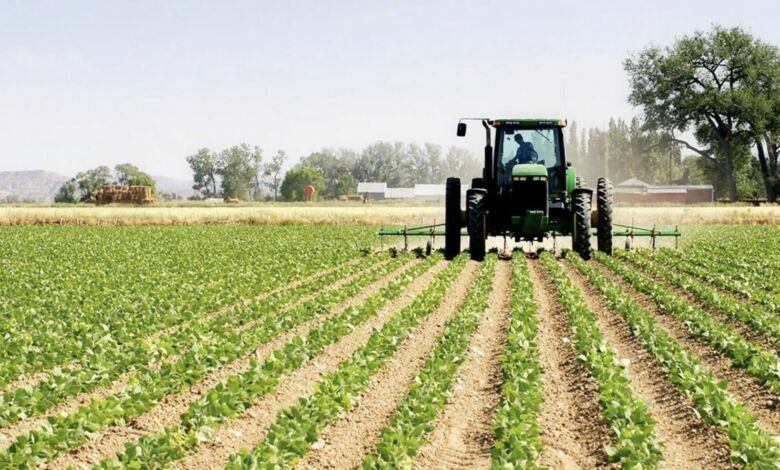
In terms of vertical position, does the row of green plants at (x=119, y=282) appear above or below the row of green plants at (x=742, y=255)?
above

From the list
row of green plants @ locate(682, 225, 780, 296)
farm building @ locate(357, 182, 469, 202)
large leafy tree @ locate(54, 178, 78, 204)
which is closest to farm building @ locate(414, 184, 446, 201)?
farm building @ locate(357, 182, 469, 202)

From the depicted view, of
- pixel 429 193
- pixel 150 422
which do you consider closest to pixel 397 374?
pixel 150 422

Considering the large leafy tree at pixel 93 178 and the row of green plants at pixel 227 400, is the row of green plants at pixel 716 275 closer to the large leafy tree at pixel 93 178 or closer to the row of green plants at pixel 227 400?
the row of green plants at pixel 227 400

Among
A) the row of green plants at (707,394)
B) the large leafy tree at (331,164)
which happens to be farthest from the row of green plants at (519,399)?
the large leafy tree at (331,164)

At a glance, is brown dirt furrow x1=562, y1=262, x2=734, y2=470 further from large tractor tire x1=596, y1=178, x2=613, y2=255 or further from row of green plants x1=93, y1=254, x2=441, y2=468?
large tractor tire x1=596, y1=178, x2=613, y2=255

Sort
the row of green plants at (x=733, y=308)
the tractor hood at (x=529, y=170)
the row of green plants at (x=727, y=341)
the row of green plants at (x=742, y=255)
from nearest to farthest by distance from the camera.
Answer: the row of green plants at (x=727, y=341)
the row of green plants at (x=733, y=308)
the row of green plants at (x=742, y=255)
the tractor hood at (x=529, y=170)

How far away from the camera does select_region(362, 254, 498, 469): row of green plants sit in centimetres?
584

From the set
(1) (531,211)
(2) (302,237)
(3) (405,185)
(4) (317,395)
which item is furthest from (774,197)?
(3) (405,185)

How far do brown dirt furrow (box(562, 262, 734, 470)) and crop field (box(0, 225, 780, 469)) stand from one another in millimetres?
23

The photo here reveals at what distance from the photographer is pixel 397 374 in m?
8.75

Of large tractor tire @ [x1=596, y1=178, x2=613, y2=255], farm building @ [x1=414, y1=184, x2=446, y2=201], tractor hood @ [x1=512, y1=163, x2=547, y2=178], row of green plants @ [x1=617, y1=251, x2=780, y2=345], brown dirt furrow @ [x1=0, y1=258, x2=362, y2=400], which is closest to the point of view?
brown dirt furrow @ [x1=0, y1=258, x2=362, y2=400]

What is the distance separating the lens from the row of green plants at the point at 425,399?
584 cm

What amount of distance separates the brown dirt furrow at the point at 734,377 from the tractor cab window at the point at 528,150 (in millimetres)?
6549

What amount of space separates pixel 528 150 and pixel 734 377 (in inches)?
420
